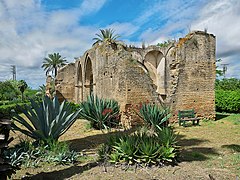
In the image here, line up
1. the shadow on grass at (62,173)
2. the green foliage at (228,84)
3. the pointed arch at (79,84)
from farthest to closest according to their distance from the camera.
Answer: the green foliage at (228,84) → the pointed arch at (79,84) → the shadow on grass at (62,173)

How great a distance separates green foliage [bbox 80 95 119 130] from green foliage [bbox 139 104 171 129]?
60.1 inches

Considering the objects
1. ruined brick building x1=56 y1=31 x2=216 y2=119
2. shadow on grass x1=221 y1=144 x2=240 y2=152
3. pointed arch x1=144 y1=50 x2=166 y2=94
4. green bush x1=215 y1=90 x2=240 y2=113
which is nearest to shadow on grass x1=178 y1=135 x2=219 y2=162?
shadow on grass x1=221 y1=144 x2=240 y2=152

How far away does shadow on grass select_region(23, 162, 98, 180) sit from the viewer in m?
4.23

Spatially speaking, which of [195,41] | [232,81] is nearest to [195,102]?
[195,41]

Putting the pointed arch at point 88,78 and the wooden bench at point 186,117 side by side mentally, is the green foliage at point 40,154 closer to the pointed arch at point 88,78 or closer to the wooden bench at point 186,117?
the wooden bench at point 186,117

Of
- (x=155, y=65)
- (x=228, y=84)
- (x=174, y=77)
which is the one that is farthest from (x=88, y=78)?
(x=228, y=84)

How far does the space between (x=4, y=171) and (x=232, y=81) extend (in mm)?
26553

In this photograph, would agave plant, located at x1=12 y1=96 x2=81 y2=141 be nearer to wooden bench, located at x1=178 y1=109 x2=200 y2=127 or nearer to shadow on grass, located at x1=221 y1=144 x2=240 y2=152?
shadow on grass, located at x1=221 y1=144 x2=240 y2=152

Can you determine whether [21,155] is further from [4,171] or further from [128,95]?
[128,95]

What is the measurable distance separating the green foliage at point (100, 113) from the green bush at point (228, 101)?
34.9ft

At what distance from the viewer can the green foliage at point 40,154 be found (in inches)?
195

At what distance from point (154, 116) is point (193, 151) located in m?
3.07

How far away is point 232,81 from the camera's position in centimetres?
2558

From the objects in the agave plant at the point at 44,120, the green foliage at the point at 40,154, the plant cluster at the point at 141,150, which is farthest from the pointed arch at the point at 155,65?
the green foliage at the point at 40,154
